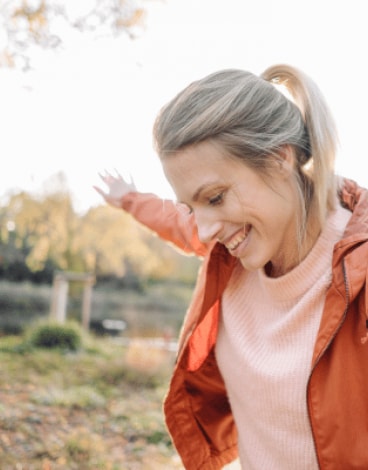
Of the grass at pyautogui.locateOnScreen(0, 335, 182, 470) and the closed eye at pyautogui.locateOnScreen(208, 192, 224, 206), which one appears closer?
the closed eye at pyautogui.locateOnScreen(208, 192, 224, 206)

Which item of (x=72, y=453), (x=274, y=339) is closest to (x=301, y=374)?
(x=274, y=339)

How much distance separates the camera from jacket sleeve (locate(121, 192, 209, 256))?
2121 mm

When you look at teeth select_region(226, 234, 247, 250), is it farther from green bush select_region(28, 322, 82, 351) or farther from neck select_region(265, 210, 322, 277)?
green bush select_region(28, 322, 82, 351)

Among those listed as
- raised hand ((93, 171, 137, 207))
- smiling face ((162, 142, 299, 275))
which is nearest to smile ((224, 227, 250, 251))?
smiling face ((162, 142, 299, 275))

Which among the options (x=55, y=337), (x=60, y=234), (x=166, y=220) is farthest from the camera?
(x=55, y=337)

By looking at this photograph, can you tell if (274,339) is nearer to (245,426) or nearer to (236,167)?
(245,426)

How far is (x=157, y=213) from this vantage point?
2.27m

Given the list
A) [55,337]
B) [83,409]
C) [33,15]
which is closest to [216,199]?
[33,15]

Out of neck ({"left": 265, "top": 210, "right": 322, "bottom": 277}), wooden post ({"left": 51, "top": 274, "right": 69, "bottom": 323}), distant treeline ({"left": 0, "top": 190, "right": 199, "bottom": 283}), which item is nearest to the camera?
neck ({"left": 265, "top": 210, "right": 322, "bottom": 277})

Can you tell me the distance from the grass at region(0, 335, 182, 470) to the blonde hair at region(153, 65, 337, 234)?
303 cm

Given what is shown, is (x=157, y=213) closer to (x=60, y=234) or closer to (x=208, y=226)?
(x=208, y=226)

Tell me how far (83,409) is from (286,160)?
4502 mm

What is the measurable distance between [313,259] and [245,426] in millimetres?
619

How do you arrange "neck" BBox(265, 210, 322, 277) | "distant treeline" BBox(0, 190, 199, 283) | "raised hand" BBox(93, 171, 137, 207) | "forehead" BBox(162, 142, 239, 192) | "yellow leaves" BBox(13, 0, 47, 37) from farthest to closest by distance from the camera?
"distant treeline" BBox(0, 190, 199, 283) → "yellow leaves" BBox(13, 0, 47, 37) → "raised hand" BBox(93, 171, 137, 207) → "neck" BBox(265, 210, 322, 277) → "forehead" BBox(162, 142, 239, 192)
